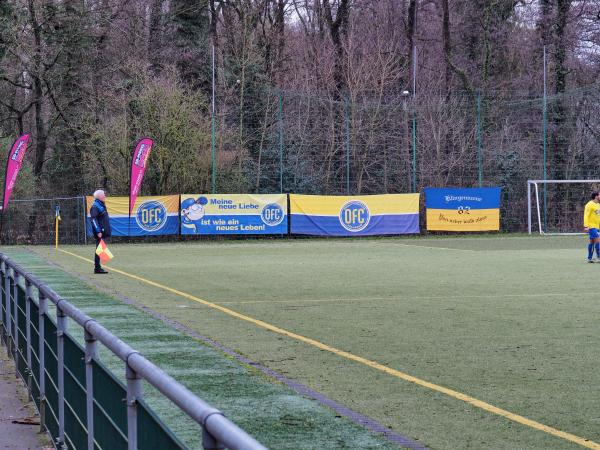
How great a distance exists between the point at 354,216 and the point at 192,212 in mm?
6506

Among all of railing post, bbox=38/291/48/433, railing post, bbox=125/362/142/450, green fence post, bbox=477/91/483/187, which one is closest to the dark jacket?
railing post, bbox=38/291/48/433

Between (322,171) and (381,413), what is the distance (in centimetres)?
3510

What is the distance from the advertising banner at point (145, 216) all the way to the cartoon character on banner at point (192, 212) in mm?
266

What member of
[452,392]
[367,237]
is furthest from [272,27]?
[452,392]

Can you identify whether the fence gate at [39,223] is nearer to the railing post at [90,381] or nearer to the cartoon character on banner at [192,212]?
the cartoon character on banner at [192,212]

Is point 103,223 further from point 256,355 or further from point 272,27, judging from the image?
point 272,27

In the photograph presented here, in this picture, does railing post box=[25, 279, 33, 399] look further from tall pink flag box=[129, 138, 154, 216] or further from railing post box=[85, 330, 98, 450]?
tall pink flag box=[129, 138, 154, 216]

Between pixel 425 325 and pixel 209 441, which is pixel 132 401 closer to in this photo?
pixel 209 441

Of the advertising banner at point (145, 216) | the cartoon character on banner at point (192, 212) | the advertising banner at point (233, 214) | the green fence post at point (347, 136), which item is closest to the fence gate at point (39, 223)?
the advertising banner at point (145, 216)

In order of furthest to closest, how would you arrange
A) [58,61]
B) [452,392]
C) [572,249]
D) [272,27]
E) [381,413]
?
[272,27]
[58,61]
[572,249]
[452,392]
[381,413]

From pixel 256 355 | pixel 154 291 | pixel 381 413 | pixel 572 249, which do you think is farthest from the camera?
pixel 572 249

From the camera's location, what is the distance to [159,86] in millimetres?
41344

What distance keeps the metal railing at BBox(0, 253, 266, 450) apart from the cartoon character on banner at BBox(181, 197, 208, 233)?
91.2 ft

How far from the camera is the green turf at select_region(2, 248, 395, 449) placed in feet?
22.7
